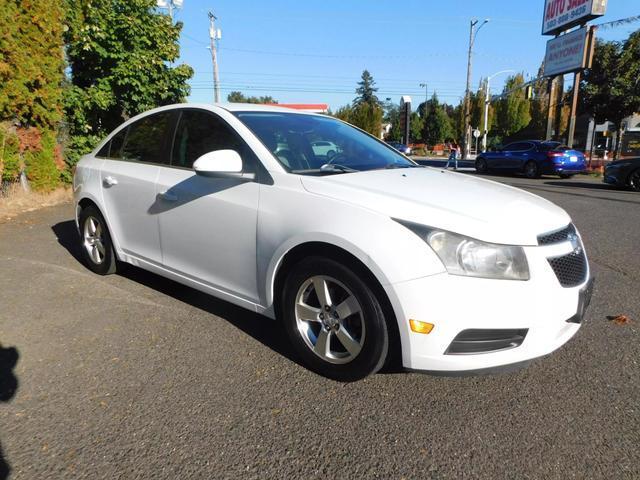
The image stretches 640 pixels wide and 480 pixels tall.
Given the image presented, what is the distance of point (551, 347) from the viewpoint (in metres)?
2.39

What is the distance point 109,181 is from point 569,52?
2348 cm

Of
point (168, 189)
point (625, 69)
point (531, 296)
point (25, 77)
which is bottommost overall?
point (531, 296)

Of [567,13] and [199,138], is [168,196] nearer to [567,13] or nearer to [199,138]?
[199,138]

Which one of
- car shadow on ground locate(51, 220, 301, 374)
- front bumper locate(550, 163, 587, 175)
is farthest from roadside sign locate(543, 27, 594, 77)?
car shadow on ground locate(51, 220, 301, 374)

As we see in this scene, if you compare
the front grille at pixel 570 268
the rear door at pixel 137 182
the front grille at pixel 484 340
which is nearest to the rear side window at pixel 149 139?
the rear door at pixel 137 182

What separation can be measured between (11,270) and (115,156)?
5.95 feet

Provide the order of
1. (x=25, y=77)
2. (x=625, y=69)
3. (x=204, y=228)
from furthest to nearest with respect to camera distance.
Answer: (x=625, y=69)
(x=25, y=77)
(x=204, y=228)

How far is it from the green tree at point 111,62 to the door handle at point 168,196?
7675 millimetres

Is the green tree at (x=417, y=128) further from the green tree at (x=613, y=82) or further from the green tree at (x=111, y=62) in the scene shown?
the green tree at (x=111, y=62)

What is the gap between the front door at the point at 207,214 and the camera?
2957mm

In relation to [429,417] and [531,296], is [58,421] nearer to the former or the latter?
[429,417]

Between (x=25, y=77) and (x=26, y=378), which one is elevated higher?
(x=25, y=77)

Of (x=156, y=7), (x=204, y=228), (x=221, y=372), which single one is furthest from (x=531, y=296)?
(x=156, y=7)

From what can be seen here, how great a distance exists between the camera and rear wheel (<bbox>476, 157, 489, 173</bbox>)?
66.7 feet
